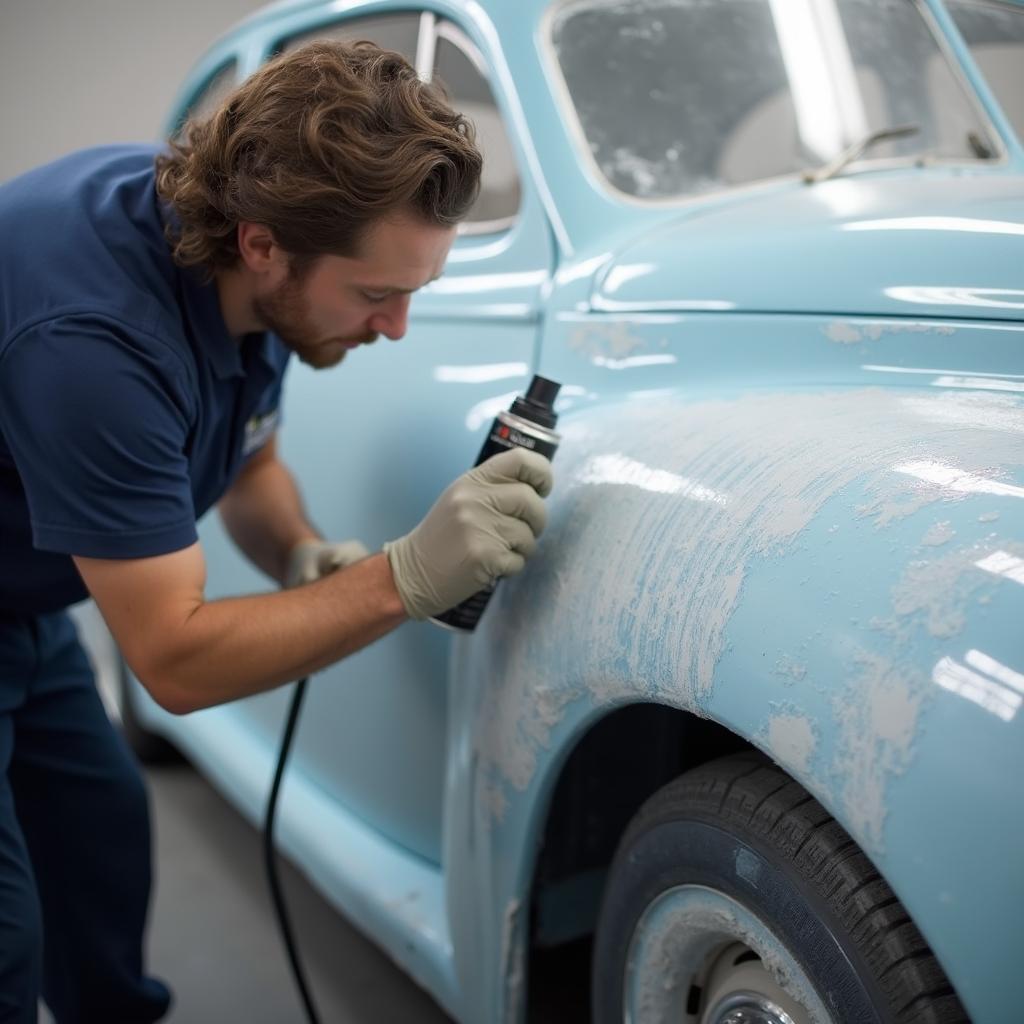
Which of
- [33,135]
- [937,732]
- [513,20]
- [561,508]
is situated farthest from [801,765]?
[33,135]

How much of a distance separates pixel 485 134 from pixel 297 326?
0.45m

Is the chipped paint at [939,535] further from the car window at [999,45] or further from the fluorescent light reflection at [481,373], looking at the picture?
the car window at [999,45]

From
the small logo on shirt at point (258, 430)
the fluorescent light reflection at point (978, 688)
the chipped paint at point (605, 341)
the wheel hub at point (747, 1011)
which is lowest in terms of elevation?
the wheel hub at point (747, 1011)

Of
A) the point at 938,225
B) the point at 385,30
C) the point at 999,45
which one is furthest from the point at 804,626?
the point at 999,45

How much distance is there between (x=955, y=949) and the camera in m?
0.71

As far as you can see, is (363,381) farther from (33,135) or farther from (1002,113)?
(33,135)

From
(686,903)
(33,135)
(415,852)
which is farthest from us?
(33,135)

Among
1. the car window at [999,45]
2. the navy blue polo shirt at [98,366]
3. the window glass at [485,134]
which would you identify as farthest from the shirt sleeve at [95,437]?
the car window at [999,45]

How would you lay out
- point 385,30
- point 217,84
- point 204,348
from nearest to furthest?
Result: point 204,348 → point 385,30 → point 217,84

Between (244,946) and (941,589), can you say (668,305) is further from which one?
(244,946)

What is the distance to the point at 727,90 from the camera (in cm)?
151

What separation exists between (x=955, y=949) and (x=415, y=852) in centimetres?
100

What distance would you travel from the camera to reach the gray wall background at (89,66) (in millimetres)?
4609

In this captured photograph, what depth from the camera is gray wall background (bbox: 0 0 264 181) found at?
4.61 metres
